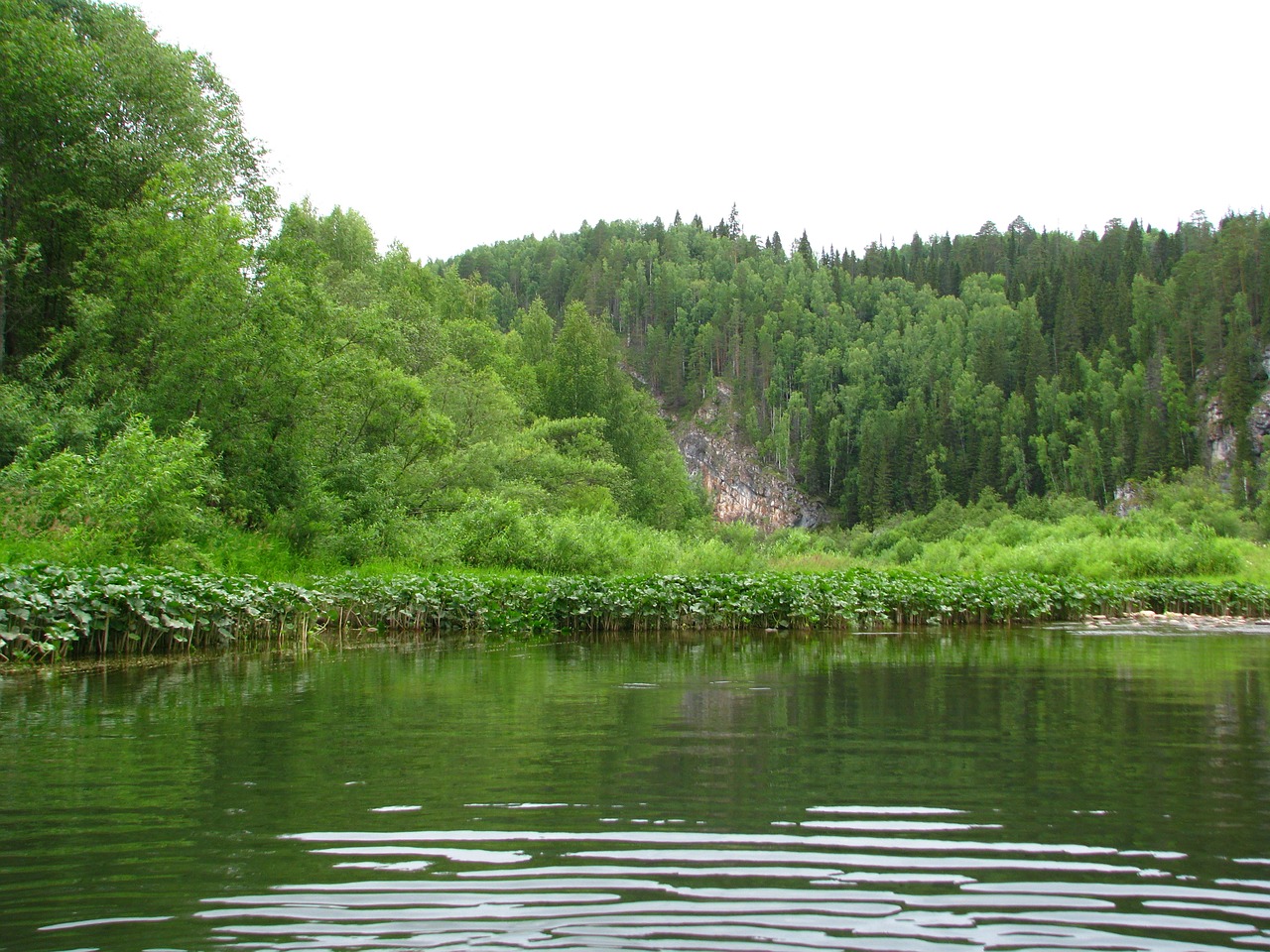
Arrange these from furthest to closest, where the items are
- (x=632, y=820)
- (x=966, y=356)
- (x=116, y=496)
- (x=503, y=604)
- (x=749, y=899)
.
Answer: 1. (x=966, y=356)
2. (x=503, y=604)
3. (x=116, y=496)
4. (x=632, y=820)
5. (x=749, y=899)

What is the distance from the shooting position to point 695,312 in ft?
633

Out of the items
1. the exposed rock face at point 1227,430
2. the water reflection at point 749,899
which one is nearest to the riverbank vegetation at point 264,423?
the water reflection at point 749,899

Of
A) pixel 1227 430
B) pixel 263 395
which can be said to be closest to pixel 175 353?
pixel 263 395

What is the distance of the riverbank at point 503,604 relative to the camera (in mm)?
13578

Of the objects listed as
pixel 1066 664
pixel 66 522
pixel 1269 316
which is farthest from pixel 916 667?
pixel 1269 316

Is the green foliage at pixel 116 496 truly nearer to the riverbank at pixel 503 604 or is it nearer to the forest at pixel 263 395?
the forest at pixel 263 395

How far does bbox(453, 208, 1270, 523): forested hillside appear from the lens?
419 ft

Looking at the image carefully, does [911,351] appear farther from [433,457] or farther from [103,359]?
[103,359]

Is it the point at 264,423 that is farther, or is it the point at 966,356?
the point at 966,356

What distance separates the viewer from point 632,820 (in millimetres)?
5461

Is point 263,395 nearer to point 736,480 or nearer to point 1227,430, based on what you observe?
point 1227,430

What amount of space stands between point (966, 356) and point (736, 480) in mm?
43207

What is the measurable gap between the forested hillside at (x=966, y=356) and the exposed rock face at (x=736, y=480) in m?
3.18

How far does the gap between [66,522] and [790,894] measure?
637 inches
